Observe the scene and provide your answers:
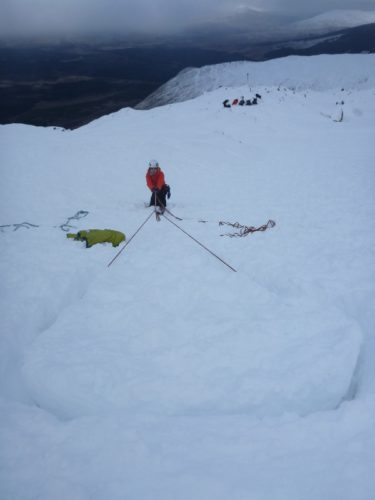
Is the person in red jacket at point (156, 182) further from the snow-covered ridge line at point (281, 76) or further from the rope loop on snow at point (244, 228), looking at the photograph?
the snow-covered ridge line at point (281, 76)

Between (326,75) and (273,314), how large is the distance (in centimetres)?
6914

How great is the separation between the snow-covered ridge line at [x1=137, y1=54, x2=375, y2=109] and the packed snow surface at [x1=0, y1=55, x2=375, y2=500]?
53121 mm

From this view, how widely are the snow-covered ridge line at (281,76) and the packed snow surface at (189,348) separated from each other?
2091 inches

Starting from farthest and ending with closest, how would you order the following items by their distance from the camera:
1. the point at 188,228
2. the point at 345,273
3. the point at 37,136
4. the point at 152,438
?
the point at 37,136, the point at 188,228, the point at 345,273, the point at 152,438

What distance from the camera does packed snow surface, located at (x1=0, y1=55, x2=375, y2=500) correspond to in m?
3.41

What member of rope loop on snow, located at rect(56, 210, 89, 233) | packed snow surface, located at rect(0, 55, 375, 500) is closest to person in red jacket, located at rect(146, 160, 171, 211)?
packed snow surface, located at rect(0, 55, 375, 500)

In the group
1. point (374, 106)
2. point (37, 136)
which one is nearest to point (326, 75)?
point (374, 106)

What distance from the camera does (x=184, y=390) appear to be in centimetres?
438

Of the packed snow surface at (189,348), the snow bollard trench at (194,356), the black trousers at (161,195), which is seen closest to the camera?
the packed snow surface at (189,348)

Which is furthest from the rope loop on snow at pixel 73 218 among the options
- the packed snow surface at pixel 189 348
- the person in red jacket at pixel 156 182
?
the person in red jacket at pixel 156 182

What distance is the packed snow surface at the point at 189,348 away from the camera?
3414 millimetres

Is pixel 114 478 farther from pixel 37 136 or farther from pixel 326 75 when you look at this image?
pixel 326 75

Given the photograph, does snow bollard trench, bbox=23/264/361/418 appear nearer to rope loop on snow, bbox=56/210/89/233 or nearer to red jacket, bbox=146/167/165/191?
rope loop on snow, bbox=56/210/89/233

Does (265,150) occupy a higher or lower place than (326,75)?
lower
